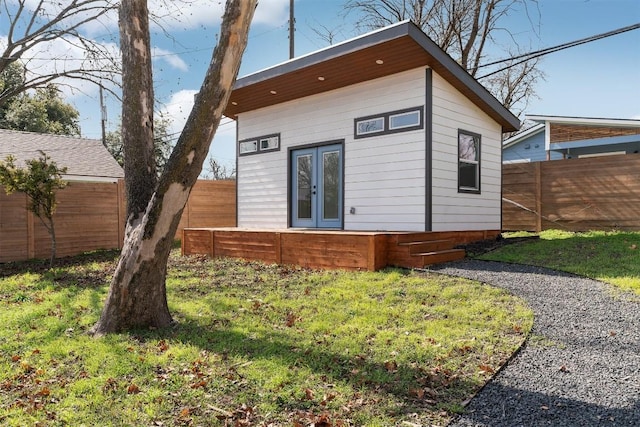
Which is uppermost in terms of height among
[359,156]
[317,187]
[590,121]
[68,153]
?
[590,121]

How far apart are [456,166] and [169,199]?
5.90 meters

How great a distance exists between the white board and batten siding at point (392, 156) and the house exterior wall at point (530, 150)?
10.6 metres

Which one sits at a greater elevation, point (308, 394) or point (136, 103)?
point (136, 103)

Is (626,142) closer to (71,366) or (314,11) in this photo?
(314,11)

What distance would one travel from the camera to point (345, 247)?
6.71 metres

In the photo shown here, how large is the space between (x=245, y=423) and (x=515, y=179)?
10.4 metres

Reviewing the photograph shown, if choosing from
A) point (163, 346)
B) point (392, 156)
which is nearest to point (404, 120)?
point (392, 156)

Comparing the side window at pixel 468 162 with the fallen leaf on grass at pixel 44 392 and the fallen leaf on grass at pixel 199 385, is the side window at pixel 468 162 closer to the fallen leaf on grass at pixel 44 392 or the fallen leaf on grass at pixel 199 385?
the fallen leaf on grass at pixel 199 385

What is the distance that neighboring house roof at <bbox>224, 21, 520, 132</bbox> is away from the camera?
22.2 ft

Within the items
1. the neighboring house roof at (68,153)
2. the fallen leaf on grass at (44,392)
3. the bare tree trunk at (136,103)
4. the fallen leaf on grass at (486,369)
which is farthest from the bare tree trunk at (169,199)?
the neighboring house roof at (68,153)

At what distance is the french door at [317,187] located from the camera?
8.96 m

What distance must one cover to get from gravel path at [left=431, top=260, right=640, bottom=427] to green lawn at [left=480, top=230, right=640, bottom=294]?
37.3 inches

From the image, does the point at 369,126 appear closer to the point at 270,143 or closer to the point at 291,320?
the point at 270,143

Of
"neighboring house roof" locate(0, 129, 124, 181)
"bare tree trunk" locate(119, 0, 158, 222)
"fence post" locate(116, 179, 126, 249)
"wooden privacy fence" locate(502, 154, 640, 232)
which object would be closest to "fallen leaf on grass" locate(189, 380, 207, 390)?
"bare tree trunk" locate(119, 0, 158, 222)
